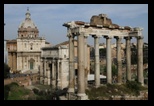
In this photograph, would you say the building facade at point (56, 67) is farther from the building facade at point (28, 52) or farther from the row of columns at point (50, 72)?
the building facade at point (28, 52)

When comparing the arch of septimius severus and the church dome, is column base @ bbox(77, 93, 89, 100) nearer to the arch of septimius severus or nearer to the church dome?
the arch of septimius severus

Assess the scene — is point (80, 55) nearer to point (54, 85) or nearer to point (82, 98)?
point (82, 98)

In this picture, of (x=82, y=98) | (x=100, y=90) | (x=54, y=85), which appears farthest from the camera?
(x=54, y=85)

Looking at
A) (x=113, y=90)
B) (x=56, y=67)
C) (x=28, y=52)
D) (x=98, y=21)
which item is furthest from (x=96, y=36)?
(x=28, y=52)

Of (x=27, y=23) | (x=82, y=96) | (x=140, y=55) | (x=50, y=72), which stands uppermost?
(x=27, y=23)

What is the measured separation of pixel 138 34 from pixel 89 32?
5823 mm

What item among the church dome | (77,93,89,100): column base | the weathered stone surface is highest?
the church dome

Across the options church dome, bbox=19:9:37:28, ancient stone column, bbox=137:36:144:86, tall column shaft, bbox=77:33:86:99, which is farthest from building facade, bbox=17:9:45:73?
tall column shaft, bbox=77:33:86:99

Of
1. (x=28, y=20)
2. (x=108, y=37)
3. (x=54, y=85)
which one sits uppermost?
(x=28, y=20)

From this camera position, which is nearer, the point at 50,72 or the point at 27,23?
the point at 50,72

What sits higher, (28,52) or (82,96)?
(28,52)

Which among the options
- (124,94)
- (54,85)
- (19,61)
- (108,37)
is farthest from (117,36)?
(19,61)

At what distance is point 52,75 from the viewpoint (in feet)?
140

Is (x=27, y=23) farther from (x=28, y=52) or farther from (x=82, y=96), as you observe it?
(x=82, y=96)
